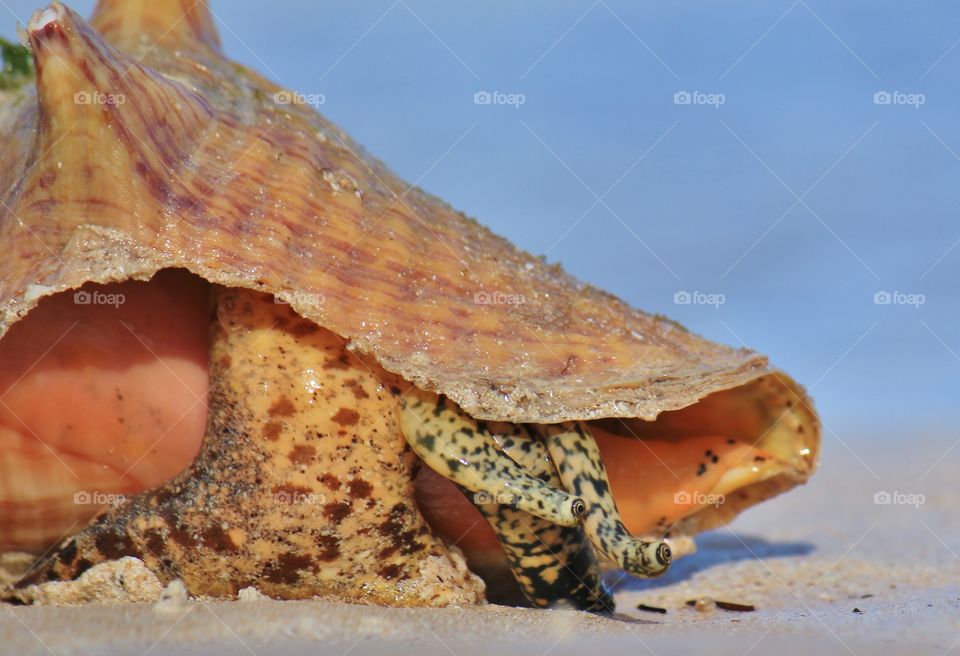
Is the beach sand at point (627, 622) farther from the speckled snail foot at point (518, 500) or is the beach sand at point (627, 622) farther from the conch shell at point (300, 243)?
the conch shell at point (300, 243)

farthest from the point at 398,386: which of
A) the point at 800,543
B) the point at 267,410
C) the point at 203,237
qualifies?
the point at 800,543

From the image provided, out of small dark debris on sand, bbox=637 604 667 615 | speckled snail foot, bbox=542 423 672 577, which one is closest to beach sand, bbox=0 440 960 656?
small dark debris on sand, bbox=637 604 667 615

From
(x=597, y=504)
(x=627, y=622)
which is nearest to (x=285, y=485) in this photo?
(x=597, y=504)

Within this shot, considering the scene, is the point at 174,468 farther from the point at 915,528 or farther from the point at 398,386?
the point at 915,528

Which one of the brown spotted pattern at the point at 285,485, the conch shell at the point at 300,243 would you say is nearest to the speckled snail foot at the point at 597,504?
the conch shell at the point at 300,243

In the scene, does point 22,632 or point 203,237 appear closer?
point 22,632
